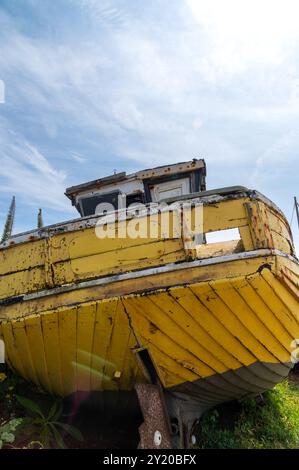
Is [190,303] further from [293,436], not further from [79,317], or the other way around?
[293,436]

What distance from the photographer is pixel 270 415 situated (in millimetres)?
5602

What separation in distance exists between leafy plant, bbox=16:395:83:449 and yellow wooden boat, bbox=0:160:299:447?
1.95 ft

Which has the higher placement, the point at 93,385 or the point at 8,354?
the point at 8,354

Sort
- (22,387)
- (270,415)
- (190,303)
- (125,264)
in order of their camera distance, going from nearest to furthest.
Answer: (190,303)
(125,264)
(22,387)
(270,415)

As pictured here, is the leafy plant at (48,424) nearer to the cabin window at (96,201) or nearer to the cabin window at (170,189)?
the cabin window at (96,201)

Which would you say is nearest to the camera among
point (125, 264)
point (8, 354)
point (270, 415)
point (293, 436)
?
point (125, 264)

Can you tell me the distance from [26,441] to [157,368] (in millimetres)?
1717

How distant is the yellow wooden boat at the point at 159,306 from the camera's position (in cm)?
312

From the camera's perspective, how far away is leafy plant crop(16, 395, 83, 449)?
3998 millimetres

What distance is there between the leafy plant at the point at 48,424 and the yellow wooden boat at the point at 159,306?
596 millimetres

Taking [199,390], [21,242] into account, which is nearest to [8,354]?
[21,242]

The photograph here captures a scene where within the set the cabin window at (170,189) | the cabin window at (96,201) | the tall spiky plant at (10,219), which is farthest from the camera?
the tall spiky plant at (10,219)

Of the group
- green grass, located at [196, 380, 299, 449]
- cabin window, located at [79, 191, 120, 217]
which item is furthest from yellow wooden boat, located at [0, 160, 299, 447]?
cabin window, located at [79, 191, 120, 217]

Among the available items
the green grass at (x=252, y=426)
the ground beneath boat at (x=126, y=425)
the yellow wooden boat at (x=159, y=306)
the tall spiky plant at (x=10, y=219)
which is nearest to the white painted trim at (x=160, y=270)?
the yellow wooden boat at (x=159, y=306)
